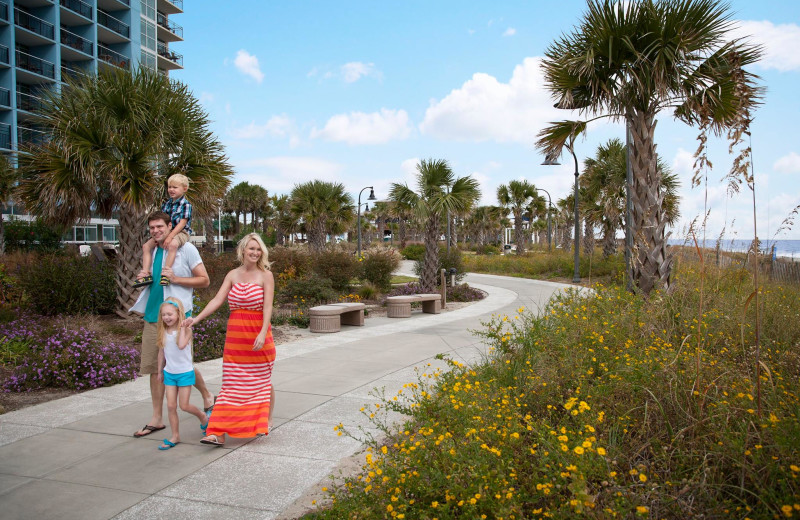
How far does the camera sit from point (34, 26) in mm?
34125

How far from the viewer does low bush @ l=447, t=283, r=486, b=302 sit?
59.1 feet

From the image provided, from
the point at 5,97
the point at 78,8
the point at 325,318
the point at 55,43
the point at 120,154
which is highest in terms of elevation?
the point at 78,8

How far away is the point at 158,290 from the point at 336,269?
40.2ft

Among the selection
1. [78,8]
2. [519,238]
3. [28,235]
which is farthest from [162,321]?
[78,8]

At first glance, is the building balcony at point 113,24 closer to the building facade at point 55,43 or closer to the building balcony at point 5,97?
the building facade at point 55,43

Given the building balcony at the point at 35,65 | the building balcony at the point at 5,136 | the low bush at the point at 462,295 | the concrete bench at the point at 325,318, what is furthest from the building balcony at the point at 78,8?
the concrete bench at the point at 325,318

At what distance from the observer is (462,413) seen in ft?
12.9

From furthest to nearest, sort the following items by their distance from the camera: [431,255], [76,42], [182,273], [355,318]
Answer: [76,42]
[431,255]
[355,318]
[182,273]

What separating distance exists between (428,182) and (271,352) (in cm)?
1381

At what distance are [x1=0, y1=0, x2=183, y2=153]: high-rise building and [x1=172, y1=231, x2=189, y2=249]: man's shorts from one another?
25.8 metres

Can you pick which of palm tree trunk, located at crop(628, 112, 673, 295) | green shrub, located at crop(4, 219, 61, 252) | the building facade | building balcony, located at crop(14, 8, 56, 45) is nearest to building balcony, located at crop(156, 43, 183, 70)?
the building facade

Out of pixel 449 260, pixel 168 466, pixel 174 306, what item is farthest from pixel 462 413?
pixel 449 260

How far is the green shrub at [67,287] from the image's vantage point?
10.3 m

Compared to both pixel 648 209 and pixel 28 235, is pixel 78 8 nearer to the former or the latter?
pixel 28 235
